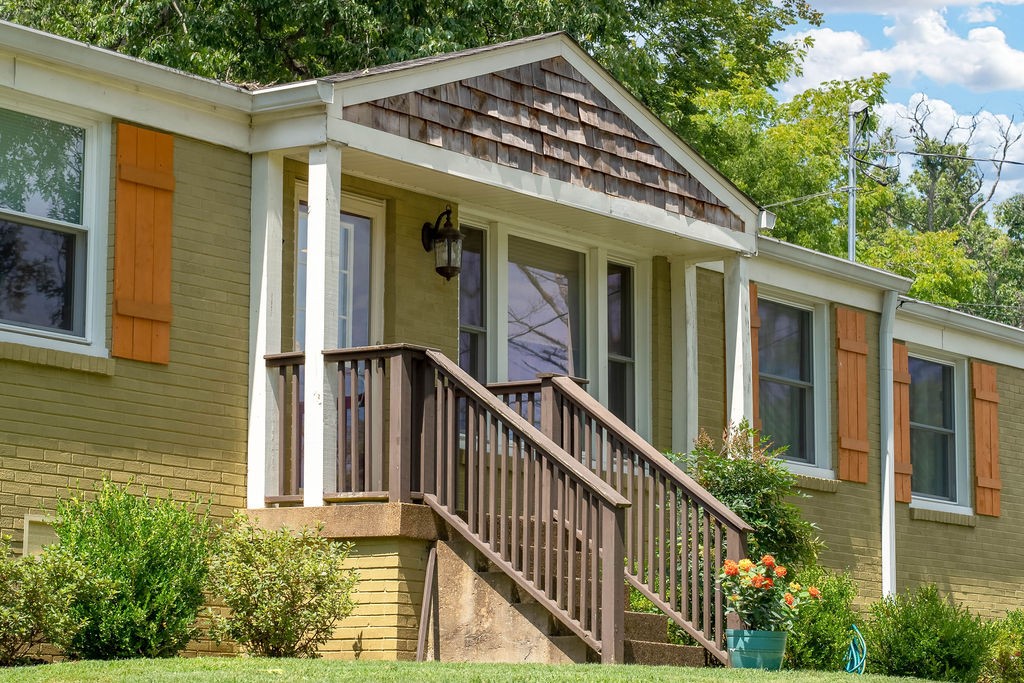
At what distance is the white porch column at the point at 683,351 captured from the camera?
14.1 meters

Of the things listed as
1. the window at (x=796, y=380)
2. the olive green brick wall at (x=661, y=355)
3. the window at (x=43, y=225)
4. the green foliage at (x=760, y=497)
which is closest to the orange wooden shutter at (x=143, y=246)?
the window at (x=43, y=225)

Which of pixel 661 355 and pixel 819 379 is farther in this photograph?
pixel 819 379

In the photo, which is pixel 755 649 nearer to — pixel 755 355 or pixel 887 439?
pixel 755 355

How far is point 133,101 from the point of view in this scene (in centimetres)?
1030

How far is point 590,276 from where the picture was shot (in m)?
13.8

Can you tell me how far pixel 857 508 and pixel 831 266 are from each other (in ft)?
8.05

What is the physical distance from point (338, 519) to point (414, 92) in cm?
307

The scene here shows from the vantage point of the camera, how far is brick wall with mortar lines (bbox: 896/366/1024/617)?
1661 centimetres

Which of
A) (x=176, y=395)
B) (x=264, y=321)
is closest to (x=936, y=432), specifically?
(x=264, y=321)

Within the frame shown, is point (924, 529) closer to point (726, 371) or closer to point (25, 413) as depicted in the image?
point (726, 371)

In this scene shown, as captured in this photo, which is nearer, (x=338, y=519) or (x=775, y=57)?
(x=338, y=519)

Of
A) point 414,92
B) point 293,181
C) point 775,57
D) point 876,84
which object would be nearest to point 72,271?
point 293,181

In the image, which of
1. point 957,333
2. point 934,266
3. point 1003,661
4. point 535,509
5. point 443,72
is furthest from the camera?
point 934,266

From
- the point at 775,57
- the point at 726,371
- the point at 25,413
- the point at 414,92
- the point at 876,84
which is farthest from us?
the point at 876,84
